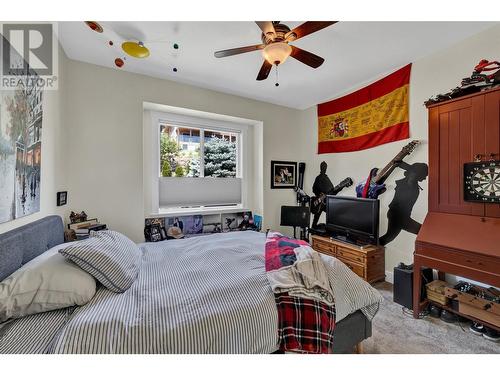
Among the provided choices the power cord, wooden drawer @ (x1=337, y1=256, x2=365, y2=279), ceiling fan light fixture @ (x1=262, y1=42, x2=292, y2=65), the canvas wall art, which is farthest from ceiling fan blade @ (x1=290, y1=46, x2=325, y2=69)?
the power cord

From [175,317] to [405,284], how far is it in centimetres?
224

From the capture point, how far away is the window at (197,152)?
319 centimetres

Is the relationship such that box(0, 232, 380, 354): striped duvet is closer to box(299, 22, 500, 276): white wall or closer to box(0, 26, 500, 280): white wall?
box(0, 26, 500, 280): white wall

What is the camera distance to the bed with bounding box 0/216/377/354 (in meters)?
0.88

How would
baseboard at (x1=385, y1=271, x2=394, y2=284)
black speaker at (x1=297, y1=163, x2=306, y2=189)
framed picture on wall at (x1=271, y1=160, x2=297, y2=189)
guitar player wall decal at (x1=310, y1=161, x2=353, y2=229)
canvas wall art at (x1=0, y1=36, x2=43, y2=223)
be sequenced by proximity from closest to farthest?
canvas wall art at (x1=0, y1=36, x2=43, y2=223), baseboard at (x1=385, y1=271, x2=394, y2=284), guitar player wall decal at (x1=310, y1=161, x2=353, y2=229), framed picture on wall at (x1=271, y1=160, x2=297, y2=189), black speaker at (x1=297, y1=163, x2=306, y2=189)

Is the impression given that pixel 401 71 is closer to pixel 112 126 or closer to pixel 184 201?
pixel 184 201

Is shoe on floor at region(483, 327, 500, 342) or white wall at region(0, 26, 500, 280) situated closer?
shoe on floor at region(483, 327, 500, 342)

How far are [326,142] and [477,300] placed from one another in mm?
2513

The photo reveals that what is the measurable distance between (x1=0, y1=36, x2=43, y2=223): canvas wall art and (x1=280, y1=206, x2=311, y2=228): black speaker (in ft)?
9.70

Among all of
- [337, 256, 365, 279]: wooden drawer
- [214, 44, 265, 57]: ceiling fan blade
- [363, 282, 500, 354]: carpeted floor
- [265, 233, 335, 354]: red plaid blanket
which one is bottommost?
[363, 282, 500, 354]: carpeted floor

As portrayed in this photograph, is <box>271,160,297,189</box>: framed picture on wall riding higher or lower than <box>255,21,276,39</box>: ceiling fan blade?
lower

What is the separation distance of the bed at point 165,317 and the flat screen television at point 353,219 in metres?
1.38

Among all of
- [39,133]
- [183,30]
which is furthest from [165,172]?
[183,30]

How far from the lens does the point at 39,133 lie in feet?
5.35
